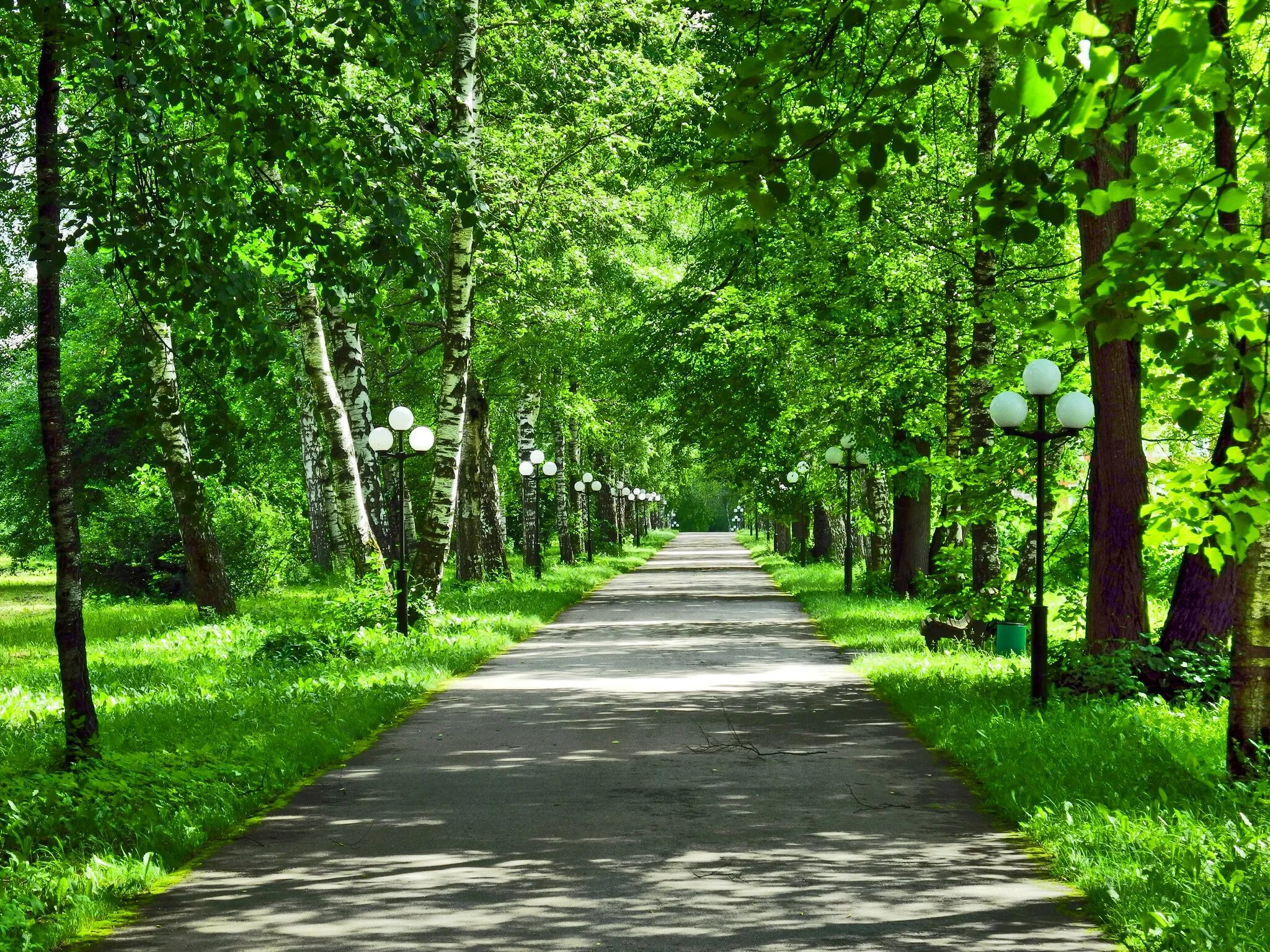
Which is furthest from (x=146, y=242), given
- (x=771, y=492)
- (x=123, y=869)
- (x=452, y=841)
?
(x=771, y=492)

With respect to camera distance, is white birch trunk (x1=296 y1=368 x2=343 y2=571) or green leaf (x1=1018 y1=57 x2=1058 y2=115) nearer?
green leaf (x1=1018 y1=57 x2=1058 y2=115)

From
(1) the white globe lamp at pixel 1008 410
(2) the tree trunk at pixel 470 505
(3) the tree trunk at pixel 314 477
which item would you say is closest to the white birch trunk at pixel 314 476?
(3) the tree trunk at pixel 314 477

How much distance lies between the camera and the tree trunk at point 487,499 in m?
28.1

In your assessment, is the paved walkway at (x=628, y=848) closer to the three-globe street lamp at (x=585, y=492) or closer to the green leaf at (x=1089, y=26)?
the green leaf at (x=1089, y=26)

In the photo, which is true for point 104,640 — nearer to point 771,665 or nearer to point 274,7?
point 771,665

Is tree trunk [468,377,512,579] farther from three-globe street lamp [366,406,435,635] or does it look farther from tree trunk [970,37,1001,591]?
tree trunk [970,37,1001,591]

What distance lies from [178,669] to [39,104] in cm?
718

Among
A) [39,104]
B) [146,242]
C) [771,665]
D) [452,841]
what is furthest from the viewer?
[771,665]

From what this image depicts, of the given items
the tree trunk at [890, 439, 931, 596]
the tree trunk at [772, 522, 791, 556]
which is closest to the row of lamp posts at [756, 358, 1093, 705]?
the tree trunk at [890, 439, 931, 596]

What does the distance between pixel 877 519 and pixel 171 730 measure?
64.1 ft

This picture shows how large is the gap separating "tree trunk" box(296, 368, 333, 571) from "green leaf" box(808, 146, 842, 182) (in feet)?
79.4

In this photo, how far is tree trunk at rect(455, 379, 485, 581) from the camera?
2778 centimetres

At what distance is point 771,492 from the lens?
3800 cm

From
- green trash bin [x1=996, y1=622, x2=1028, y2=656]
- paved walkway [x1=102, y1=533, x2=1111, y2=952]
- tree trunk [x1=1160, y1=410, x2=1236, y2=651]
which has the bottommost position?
paved walkway [x1=102, y1=533, x2=1111, y2=952]
